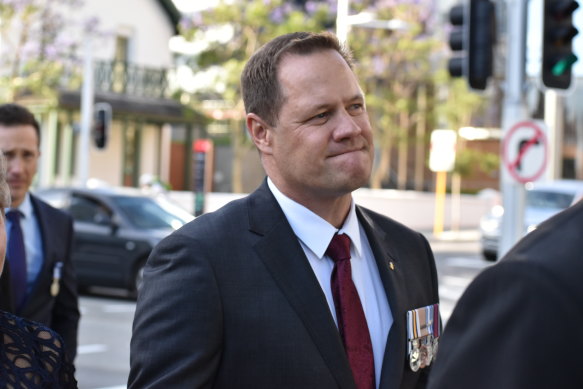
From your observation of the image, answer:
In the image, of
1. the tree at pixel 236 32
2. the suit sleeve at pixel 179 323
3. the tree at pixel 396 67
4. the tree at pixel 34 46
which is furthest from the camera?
the tree at pixel 396 67

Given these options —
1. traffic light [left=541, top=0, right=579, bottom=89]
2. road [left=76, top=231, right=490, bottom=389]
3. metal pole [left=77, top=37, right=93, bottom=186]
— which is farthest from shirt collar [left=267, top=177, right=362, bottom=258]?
metal pole [left=77, top=37, right=93, bottom=186]

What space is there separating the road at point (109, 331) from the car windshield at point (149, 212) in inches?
46.8

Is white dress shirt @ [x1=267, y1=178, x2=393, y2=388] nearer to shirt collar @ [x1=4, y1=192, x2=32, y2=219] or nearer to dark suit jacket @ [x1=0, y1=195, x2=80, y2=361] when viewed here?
dark suit jacket @ [x1=0, y1=195, x2=80, y2=361]

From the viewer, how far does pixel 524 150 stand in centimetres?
1034

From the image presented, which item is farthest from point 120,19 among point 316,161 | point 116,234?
point 316,161

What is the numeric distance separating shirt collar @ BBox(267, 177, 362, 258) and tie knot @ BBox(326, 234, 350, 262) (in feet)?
0.05

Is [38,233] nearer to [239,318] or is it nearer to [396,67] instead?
[239,318]

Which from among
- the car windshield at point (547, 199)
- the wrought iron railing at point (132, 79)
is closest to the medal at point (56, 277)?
the car windshield at point (547, 199)

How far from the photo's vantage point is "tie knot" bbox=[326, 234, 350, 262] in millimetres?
2666

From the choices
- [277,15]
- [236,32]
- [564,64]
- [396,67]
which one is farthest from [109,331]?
[396,67]

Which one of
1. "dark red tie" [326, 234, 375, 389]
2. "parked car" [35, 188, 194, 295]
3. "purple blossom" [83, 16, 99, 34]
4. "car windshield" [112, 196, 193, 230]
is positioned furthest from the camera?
"purple blossom" [83, 16, 99, 34]

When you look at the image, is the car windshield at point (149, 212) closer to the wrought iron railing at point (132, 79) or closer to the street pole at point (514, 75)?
the street pole at point (514, 75)

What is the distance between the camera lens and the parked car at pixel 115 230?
14328 mm

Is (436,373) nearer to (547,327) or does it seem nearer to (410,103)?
(547,327)
